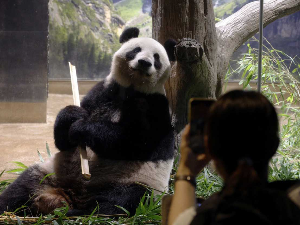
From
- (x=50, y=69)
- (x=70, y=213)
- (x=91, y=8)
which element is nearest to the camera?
(x=70, y=213)

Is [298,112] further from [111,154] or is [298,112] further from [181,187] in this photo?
[181,187]

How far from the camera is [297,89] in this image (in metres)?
3.50

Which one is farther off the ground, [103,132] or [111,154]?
[103,132]

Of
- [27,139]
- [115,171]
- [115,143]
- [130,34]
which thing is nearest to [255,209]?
[115,143]

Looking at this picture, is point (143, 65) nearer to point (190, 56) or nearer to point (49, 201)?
point (190, 56)

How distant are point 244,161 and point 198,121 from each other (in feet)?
0.71

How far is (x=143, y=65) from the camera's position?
7.06ft

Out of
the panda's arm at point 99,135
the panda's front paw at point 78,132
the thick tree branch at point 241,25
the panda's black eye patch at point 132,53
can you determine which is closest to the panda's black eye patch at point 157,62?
the panda's black eye patch at point 132,53

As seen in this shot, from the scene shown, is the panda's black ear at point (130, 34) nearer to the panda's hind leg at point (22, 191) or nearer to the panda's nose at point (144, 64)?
the panda's nose at point (144, 64)

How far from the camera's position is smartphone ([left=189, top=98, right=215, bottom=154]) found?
1095 millimetres

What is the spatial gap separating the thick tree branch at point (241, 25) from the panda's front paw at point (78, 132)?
1.44 metres

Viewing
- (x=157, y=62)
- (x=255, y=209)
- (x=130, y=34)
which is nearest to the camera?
(x=255, y=209)

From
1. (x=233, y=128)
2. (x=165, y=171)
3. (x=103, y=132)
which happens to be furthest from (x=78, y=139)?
(x=233, y=128)

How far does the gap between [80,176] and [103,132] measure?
0.35 metres
